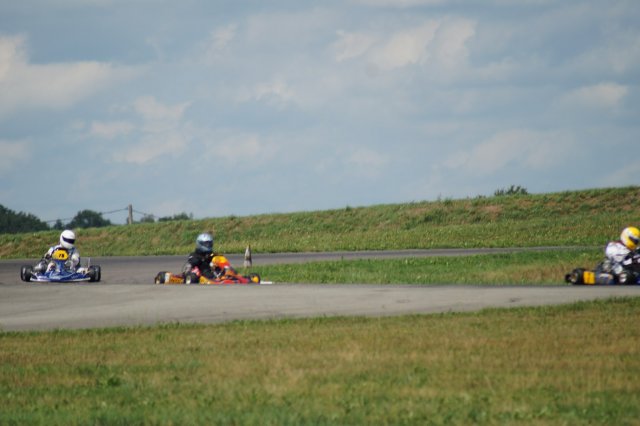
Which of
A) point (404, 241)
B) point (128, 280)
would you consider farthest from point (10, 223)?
point (128, 280)

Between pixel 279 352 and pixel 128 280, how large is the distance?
62.1 ft

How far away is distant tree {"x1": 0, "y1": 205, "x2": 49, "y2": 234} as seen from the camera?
104 metres

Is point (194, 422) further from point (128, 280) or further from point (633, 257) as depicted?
point (128, 280)

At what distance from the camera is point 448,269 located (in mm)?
30969

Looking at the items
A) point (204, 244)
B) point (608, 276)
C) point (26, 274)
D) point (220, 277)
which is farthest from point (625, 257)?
point (26, 274)

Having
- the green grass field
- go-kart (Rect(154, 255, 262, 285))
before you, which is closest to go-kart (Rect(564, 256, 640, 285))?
the green grass field

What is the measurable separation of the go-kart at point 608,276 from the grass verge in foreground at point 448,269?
215 cm

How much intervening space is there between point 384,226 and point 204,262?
3791cm

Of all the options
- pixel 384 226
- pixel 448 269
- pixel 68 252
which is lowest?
pixel 448 269

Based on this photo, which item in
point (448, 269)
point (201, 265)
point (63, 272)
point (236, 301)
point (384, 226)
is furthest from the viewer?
point (384, 226)

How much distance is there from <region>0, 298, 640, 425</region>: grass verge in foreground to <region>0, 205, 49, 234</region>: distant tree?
9050cm

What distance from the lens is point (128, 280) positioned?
104ft

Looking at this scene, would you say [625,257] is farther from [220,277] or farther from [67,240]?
[67,240]

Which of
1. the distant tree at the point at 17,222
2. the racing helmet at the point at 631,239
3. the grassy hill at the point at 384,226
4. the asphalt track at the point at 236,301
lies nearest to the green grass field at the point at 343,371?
the asphalt track at the point at 236,301
